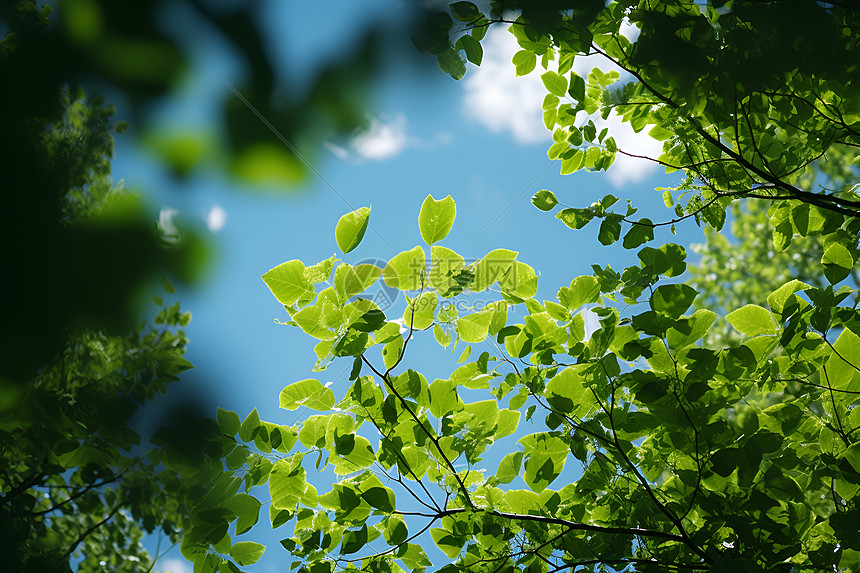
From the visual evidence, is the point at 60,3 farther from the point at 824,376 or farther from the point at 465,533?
the point at 824,376

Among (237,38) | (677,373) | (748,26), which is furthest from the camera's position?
(677,373)

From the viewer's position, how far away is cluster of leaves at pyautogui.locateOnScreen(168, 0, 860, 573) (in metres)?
1.23

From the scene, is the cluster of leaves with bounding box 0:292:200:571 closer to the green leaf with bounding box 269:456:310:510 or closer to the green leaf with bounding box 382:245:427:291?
the green leaf with bounding box 382:245:427:291

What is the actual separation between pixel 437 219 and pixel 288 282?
0.39 m

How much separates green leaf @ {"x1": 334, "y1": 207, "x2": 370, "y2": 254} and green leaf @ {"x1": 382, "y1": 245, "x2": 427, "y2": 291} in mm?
130

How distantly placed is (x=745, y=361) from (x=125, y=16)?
1.51 meters

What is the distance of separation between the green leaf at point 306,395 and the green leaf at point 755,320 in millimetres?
1130

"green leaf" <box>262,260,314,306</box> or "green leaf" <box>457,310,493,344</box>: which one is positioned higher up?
"green leaf" <box>457,310,493,344</box>

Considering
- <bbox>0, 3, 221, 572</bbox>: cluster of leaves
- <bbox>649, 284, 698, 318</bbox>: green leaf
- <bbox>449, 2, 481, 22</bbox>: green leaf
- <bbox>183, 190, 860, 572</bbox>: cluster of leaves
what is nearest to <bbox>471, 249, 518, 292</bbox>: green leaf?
<bbox>183, 190, 860, 572</bbox>: cluster of leaves

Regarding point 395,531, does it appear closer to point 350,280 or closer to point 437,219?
point 350,280

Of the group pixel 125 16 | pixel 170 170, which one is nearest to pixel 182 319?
pixel 170 170

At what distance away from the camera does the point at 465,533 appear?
143 cm

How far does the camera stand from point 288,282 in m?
1.16

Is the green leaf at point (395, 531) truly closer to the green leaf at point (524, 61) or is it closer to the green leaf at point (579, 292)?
the green leaf at point (579, 292)
